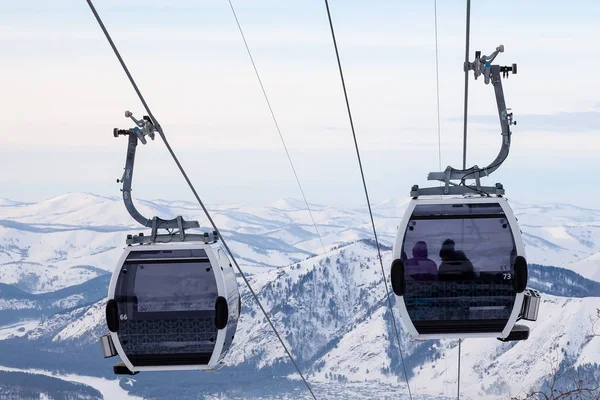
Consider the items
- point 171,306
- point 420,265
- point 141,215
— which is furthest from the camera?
point 141,215

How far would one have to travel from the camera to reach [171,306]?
64.5 ft

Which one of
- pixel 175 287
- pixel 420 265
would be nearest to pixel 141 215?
pixel 175 287

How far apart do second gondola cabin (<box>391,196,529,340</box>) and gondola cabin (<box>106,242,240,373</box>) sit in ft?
8.49

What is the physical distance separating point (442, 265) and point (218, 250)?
328 cm

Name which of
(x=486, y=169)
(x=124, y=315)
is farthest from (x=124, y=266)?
(x=486, y=169)

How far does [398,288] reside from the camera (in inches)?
758

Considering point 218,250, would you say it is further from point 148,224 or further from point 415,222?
point 415,222

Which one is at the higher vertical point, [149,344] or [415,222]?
[415,222]

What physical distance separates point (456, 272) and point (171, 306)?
4.22 meters

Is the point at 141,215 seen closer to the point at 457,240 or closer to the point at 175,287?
the point at 175,287

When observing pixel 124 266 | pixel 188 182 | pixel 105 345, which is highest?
pixel 188 182

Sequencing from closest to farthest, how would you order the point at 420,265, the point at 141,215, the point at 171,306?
1. the point at 420,265
2. the point at 171,306
3. the point at 141,215

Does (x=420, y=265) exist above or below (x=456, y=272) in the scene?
above

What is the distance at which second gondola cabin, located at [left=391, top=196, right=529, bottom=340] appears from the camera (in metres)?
19.0
